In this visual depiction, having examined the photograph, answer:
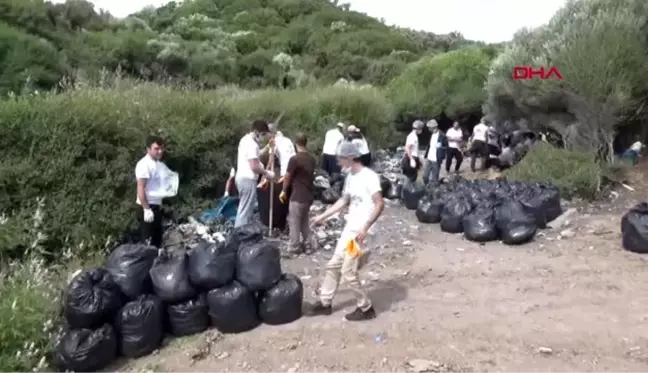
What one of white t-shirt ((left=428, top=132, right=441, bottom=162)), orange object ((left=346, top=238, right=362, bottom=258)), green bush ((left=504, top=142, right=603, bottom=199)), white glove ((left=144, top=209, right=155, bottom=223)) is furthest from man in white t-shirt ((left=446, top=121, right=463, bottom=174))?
orange object ((left=346, top=238, right=362, bottom=258))

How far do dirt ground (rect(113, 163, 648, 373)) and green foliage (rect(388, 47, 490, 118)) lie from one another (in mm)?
18348

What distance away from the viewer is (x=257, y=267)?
6.44 meters

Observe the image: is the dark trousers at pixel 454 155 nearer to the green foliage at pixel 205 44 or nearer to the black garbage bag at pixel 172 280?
the green foliage at pixel 205 44

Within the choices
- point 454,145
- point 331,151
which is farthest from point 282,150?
point 454,145

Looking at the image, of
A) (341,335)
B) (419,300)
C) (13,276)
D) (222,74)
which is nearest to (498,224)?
(419,300)

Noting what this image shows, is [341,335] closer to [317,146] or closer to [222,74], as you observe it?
[317,146]

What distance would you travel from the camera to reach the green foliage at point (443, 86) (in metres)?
27.2

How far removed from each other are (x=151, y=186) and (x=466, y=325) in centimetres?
390

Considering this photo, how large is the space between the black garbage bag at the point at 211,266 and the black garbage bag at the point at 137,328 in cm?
47

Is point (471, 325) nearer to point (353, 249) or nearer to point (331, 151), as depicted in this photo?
point (353, 249)

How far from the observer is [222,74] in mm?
28672

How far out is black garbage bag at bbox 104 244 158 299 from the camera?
6320mm

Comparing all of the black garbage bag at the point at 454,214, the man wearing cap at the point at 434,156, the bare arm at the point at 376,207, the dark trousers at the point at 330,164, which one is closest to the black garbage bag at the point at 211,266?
the bare arm at the point at 376,207

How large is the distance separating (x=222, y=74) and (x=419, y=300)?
22845 mm
